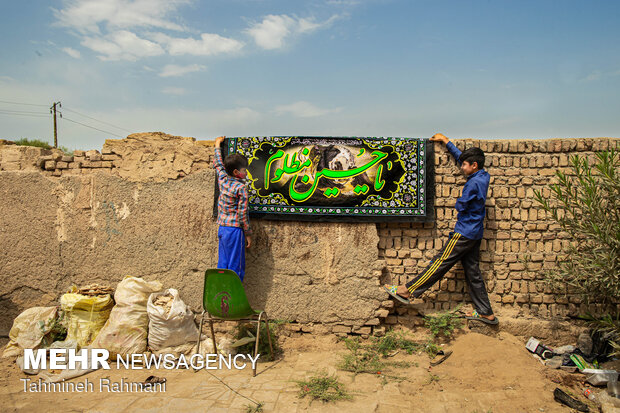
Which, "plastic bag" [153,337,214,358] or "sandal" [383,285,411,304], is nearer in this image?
"plastic bag" [153,337,214,358]

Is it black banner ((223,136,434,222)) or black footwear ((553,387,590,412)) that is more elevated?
black banner ((223,136,434,222))

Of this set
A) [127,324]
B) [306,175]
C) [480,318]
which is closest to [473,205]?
[480,318]

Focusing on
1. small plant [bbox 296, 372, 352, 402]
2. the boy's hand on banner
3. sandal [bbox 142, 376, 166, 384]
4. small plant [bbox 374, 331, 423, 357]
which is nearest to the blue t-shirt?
the boy's hand on banner

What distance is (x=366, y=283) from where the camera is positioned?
4.37 metres

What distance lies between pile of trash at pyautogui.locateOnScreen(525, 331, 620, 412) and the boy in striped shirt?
296 centimetres

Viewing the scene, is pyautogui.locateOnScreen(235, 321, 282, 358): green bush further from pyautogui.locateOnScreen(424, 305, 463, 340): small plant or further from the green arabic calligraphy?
pyautogui.locateOnScreen(424, 305, 463, 340): small plant

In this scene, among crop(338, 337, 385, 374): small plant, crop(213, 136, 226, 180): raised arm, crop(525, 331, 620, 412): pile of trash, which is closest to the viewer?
crop(525, 331, 620, 412): pile of trash

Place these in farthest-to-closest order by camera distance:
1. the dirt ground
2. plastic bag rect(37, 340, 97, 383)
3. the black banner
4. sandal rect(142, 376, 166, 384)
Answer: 1. the black banner
2. plastic bag rect(37, 340, 97, 383)
3. sandal rect(142, 376, 166, 384)
4. the dirt ground

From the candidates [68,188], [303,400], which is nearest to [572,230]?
[303,400]

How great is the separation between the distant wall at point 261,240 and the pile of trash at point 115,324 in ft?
0.97

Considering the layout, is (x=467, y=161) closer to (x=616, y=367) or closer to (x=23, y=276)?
(x=616, y=367)

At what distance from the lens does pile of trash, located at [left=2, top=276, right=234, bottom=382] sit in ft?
13.3

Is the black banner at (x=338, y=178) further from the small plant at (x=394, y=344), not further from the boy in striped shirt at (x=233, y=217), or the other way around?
the small plant at (x=394, y=344)

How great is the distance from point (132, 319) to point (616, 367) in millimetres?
4505
